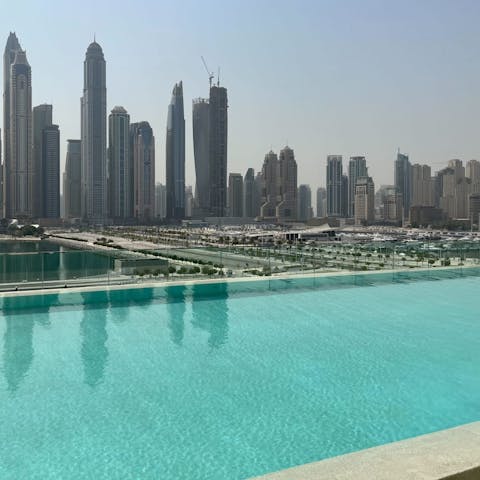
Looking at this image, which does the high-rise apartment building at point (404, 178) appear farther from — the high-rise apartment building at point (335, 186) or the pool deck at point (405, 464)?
the pool deck at point (405, 464)

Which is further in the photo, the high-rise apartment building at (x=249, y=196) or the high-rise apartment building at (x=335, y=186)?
the high-rise apartment building at (x=249, y=196)

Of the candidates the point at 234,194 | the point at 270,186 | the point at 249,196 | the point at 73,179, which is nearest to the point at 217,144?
the point at 270,186

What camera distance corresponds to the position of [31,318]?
9953mm

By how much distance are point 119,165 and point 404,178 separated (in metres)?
63.7

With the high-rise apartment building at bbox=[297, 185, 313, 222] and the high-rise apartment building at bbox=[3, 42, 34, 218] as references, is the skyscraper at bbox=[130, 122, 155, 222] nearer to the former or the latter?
the high-rise apartment building at bbox=[3, 42, 34, 218]

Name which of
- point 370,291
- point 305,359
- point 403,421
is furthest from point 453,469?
point 370,291

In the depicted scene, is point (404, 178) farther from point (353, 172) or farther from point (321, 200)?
point (321, 200)

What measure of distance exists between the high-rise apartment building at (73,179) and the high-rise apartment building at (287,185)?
142 ft

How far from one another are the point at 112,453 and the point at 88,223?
111519 mm

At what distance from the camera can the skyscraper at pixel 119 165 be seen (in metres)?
118

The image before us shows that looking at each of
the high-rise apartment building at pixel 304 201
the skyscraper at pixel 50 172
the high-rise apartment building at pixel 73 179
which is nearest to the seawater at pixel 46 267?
the skyscraper at pixel 50 172

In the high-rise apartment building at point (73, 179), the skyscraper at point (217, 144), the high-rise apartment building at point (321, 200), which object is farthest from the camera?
the high-rise apartment building at point (321, 200)

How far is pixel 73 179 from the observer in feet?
403

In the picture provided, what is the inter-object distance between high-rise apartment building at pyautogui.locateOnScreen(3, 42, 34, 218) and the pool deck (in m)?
107
